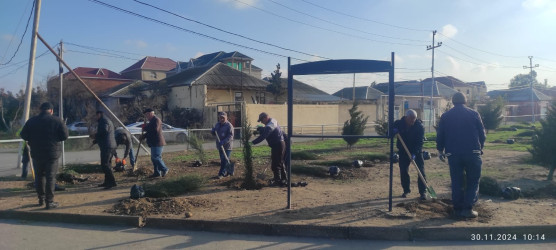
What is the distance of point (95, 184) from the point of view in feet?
31.1

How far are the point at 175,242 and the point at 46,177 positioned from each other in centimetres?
328

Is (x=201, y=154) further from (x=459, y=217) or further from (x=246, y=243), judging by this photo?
(x=459, y=217)

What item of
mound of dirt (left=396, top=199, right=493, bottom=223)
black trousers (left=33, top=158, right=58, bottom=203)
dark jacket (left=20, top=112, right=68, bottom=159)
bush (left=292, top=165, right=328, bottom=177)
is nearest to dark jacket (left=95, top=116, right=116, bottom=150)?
dark jacket (left=20, top=112, right=68, bottom=159)

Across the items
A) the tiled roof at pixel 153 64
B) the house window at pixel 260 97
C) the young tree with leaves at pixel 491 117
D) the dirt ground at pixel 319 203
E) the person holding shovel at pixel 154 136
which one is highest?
the tiled roof at pixel 153 64

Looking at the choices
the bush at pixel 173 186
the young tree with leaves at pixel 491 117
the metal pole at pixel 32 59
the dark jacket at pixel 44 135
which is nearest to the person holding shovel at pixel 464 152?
the bush at pixel 173 186

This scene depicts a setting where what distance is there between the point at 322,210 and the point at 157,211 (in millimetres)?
2793

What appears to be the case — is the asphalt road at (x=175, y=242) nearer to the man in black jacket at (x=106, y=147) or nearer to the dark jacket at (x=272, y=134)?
the man in black jacket at (x=106, y=147)

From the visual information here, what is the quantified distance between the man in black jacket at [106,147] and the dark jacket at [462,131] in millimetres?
6890

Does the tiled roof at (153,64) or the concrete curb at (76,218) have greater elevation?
the tiled roof at (153,64)

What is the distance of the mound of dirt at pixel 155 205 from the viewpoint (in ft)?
22.1

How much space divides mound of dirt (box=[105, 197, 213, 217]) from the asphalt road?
52 cm

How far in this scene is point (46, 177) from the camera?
23.6ft

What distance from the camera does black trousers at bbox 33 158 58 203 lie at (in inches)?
282

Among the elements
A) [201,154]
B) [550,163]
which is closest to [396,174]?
[550,163]
